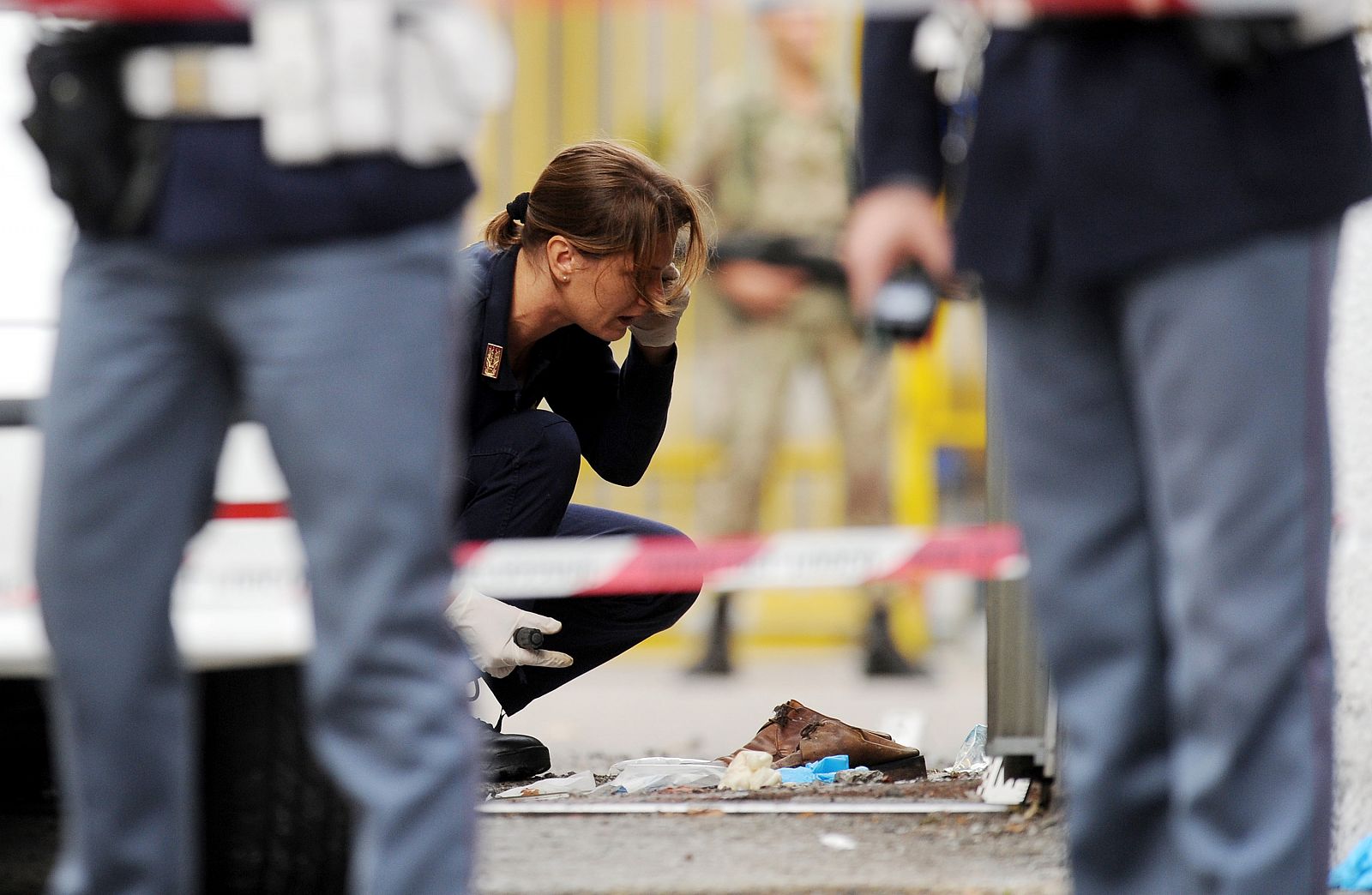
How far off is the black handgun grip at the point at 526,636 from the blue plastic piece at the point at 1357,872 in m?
1.44

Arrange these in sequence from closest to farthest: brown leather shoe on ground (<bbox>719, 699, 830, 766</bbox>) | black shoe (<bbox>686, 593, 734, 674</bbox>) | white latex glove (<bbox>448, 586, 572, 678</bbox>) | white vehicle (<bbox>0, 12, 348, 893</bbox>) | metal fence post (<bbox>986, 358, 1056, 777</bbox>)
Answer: white vehicle (<bbox>0, 12, 348, 893</bbox>) < metal fence post (<bbox>986, 358, 1056, 777</bbox>) < white latex glove (<bbox>448, 586, 572, 678</bbox>) < brown leather shoe on ground (<bbox>719, 699, 830, 766</bbox>) < black shoe (<bbox>686, 593, 734, 674</bbox>)

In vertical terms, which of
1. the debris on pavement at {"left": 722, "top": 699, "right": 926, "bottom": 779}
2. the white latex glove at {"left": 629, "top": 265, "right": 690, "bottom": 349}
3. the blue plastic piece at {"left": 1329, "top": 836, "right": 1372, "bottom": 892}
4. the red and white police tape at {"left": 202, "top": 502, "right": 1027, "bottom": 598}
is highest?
the white latex glove at {"left": 629, "top": 265, "right": 690, "bottom": 349}

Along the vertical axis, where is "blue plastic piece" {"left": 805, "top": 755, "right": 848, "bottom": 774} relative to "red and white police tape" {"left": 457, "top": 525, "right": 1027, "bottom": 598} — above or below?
below

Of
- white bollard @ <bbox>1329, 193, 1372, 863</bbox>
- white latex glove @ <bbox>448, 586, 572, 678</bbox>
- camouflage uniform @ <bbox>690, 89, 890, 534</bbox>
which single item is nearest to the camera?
white bollard @ <bbox>1329, 193, 1372, 863</bbox>

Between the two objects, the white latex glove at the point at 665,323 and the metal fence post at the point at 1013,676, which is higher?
the white latex glove at the point at 665,323

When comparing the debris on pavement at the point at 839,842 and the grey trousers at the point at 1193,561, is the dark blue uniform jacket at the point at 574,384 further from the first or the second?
the grey trousers at the point at 1193,561

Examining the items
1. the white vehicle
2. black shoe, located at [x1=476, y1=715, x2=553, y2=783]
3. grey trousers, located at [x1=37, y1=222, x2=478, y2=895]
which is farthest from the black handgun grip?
grey trousers, located at [x1=37, y1=222, x2=478, y2=895]

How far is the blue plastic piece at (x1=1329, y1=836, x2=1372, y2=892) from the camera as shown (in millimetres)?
2418

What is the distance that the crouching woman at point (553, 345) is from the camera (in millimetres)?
3250

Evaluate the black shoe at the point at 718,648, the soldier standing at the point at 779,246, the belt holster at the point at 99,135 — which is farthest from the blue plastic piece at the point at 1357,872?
the black shoe at the point at 718,648

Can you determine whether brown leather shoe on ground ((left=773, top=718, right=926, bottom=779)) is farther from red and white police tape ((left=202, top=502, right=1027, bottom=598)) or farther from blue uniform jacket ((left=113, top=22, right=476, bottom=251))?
blue uniform jacket ((left=113, top=22, right=476, bottom=251))

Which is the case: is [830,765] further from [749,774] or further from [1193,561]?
[1193,561]

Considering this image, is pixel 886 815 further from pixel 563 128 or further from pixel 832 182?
pixel 563 128

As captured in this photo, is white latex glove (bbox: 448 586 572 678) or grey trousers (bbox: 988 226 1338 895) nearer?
grey trousers (bbox: 988 226 1338 895)
